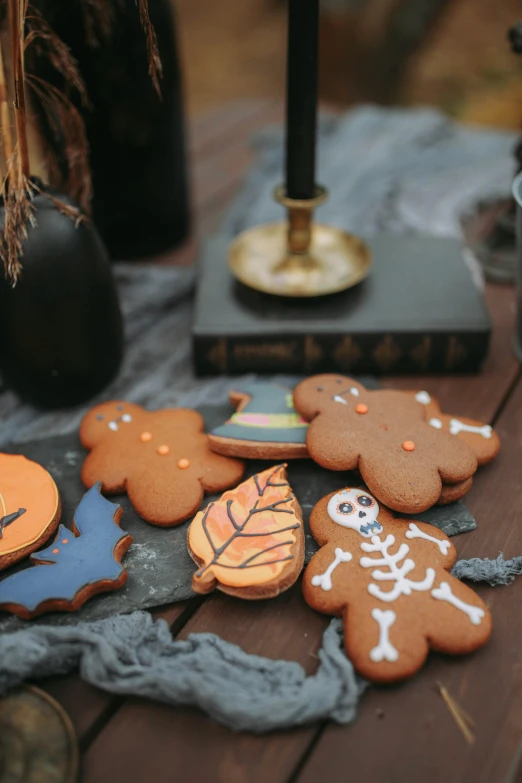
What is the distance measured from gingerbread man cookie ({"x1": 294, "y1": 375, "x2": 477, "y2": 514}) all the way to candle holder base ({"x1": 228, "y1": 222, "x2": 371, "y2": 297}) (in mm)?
157

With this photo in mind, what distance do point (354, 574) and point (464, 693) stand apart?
121 millimetres

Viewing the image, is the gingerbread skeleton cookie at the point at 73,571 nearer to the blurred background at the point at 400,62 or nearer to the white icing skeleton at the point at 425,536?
the white icing skeleton at the point at 425,536

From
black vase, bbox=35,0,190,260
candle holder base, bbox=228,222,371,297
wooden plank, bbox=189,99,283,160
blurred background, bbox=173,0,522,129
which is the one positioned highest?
black vase, bbox=35,0,190,260

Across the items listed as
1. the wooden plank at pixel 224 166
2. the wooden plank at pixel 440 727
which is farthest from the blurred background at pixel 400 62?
the wooden plank at pixel 440 727

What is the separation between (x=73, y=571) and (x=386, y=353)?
1.47 feet

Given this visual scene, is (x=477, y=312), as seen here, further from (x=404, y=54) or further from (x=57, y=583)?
(x=404, y=54)

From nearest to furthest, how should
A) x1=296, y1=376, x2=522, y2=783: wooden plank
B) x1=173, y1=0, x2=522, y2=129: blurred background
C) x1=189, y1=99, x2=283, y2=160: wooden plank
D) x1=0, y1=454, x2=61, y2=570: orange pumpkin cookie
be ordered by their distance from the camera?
x1=296, y1=376, x2=522, y2=783: wooden plank < x1=0, y1=454, x2=61, y2=570: orange pumpkin cookie < x1=189, y1=99, x2=283, y2=160: wooden plank < x1=173, y1=0, x2=522, y2=129: blurred background

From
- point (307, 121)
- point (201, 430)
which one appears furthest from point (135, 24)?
point (201, 430)

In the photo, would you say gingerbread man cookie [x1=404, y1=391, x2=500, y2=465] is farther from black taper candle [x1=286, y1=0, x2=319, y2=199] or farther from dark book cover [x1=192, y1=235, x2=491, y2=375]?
black taper candle [x1=286, y1=0, x2=319, y2=199]

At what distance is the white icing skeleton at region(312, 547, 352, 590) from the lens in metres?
0.59

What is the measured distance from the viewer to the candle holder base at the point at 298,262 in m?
0.85

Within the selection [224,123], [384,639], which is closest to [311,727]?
[384,639]

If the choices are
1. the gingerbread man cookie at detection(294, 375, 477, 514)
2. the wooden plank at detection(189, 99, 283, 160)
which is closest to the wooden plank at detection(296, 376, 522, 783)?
the gingerbread man cookie at detection(294, 375, 477, 514)

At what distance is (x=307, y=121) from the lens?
2.54ft
